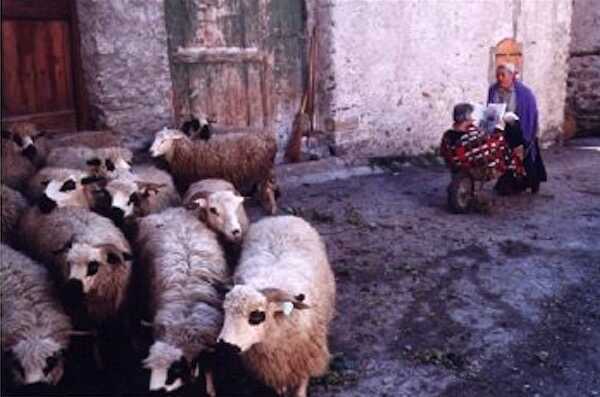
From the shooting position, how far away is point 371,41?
31.3 feet

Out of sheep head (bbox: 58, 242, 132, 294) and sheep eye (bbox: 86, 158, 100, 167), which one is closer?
sheep head (bbox: 58, 242, 132, 294)

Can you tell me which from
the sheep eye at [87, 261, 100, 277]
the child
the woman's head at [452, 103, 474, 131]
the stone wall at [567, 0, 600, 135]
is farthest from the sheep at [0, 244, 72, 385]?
the stone wall at [567, 0, 600, 135]

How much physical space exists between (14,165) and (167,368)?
333 centimetres

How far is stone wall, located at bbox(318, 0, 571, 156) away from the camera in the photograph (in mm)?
9305

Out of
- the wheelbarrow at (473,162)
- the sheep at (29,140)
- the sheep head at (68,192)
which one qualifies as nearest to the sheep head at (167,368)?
the sheep head at (68,192)

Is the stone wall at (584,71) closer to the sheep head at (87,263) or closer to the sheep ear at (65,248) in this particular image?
the sheep head at (87,263)

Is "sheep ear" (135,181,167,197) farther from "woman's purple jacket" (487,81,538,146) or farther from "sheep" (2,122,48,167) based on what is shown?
"woman's purple jacket" (487,81,538,146)

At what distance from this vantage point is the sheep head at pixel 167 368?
3406 millimetres

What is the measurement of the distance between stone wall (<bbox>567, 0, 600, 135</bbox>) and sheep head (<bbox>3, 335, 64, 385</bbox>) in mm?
12441

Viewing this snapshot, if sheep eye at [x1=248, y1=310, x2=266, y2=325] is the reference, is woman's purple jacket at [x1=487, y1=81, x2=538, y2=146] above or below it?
above

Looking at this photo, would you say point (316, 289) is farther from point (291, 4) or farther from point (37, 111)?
point (291, 4)

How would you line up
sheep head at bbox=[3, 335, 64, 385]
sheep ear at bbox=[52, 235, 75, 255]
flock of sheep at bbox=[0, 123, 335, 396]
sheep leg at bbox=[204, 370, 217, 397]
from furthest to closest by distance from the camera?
sheep ear at bbox=[52, 235, 75, 255]
sheep leg at bbox=[204, 370, 217, 397]
flock of sheep at bbox=[0, 123, 335, 396]
sheep head at bbox=[3, 335, 64, 385]

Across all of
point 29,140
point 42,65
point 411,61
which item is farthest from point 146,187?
point 411,61

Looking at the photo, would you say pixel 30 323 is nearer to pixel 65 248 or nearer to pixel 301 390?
pixel 65 248
